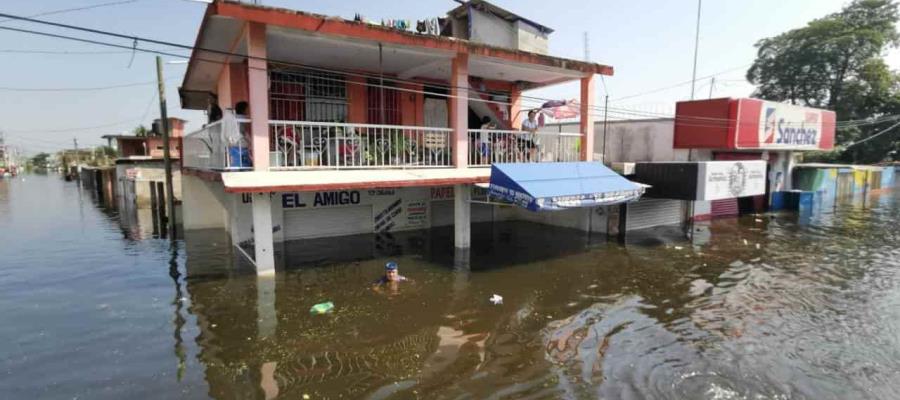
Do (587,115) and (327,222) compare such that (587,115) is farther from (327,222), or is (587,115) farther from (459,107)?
(327,222)

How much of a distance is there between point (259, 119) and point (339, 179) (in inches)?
71.4

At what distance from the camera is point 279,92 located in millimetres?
11961

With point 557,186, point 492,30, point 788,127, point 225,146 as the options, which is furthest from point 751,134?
point 225,146

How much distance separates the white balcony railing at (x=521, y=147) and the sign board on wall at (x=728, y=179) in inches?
136

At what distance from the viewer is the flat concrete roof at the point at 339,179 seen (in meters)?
8.02

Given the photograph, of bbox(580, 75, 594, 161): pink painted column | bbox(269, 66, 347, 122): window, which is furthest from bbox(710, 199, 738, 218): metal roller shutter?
bbox(269, 66, 347, 122): window

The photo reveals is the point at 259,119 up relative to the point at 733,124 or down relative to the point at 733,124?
down

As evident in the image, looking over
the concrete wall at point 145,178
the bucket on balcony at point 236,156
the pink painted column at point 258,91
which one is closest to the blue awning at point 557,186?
the pink painted column at point 258,91

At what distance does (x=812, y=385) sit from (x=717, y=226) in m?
13.0

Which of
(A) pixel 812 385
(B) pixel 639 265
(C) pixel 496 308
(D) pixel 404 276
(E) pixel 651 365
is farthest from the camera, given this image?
(B) pixel 639 265

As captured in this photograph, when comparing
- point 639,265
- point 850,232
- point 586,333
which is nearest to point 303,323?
point 586,333

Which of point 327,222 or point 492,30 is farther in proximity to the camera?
point 492,30

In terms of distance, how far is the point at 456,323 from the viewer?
23.9 ft

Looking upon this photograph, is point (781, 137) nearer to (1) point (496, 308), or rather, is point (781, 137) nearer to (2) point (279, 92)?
(1) point (496, 308)
